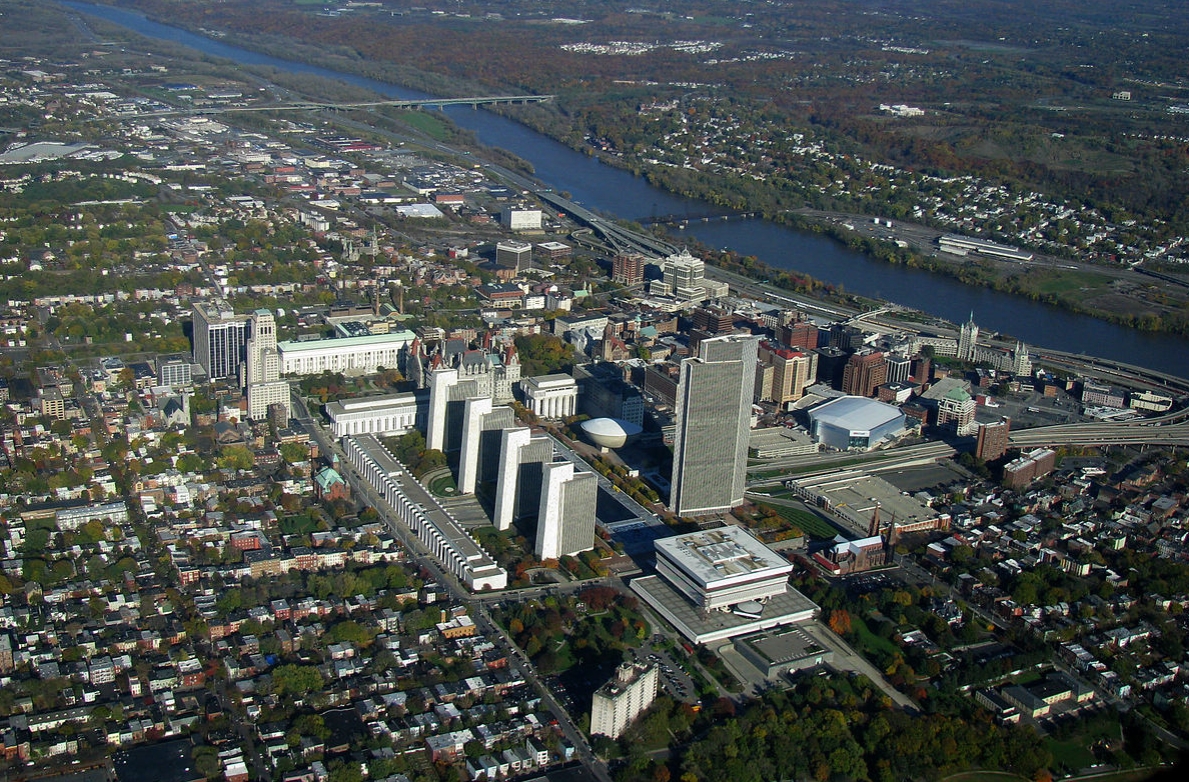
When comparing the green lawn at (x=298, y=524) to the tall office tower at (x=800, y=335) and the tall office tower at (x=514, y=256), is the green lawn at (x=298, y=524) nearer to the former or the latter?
the tall office tower at (x=800, y=335)

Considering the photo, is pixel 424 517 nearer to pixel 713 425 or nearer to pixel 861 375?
pixel 713 425

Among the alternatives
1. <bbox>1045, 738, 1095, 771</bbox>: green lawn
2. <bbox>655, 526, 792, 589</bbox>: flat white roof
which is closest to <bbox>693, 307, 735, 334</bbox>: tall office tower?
<bbox>655, 526, 792, 589</bbox>: flat white roof

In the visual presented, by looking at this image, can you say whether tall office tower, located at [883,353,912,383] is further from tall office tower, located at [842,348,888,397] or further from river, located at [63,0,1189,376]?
river, located at [63,0,1189,376]

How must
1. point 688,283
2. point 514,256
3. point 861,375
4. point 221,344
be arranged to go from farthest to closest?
point 514,256
point 688,283
point 861,375
point 221,344

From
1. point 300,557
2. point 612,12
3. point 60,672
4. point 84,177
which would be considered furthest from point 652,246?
point 612,12

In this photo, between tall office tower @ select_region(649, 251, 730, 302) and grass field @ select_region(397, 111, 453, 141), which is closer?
tall office tower @ select_region(649, 251, 730, 302)

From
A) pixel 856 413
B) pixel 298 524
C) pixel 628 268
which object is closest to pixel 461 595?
pixel 298 524

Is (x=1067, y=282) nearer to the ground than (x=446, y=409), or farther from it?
farther from it
